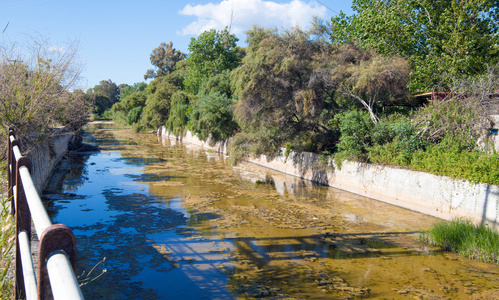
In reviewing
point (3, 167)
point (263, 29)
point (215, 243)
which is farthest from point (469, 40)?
point (3, 167)

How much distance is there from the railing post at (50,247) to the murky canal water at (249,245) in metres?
2.85

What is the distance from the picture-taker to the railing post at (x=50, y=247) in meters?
1.14

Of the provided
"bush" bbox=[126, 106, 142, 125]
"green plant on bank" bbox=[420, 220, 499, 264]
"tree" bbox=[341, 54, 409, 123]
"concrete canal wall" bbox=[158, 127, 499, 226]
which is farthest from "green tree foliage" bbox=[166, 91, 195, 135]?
"green plant on bank" bbox=[420, 220, 499, 264]

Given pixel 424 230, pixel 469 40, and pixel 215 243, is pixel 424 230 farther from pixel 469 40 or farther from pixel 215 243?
pixel 469 40

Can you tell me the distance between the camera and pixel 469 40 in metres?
15.9

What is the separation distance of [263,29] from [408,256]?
44.9 ft

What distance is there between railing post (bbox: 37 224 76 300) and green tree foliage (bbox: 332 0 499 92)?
1626cm

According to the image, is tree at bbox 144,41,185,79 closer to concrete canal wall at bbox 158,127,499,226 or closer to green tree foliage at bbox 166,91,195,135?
green tree foliage at bbox 166,91,195,135

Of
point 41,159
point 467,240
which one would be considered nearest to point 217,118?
point 41,159

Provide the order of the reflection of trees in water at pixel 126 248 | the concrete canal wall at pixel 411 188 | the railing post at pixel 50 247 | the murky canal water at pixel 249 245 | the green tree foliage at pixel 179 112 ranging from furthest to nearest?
the green tree foliage at pixel 179 112 → the concrete canal wall at pixel 411 188 → the murky canal water at pixel 249 245 → the reflection of trees in water at pixel 126 248 → the railing post at pixel 50 247

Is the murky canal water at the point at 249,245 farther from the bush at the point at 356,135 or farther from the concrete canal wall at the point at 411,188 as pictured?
the bush at the point at 356,135

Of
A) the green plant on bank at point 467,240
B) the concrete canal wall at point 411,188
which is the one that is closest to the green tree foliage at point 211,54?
the concrete canal wall at point 411,188

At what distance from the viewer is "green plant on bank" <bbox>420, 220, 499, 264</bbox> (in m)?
8.64

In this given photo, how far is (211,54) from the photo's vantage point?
44312 mm
